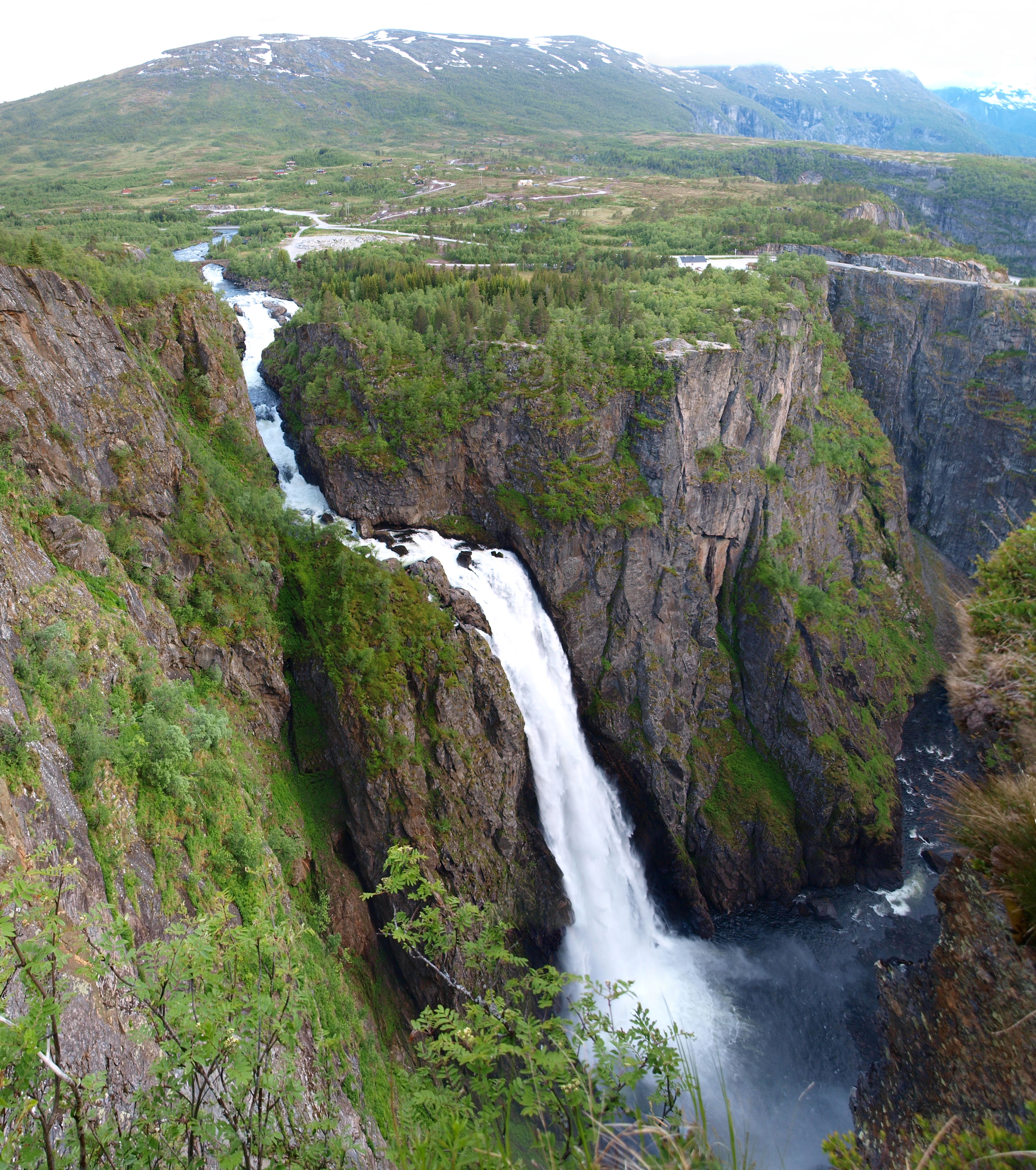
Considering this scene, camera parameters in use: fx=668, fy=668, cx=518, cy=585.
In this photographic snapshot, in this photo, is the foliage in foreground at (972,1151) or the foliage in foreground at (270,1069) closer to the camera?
the foliage in foreground at (270,1069)

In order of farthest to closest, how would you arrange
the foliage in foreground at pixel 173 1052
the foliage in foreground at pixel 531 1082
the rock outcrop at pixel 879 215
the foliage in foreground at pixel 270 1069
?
the rock outcrop at pixel 879 215 < the foliage in foreground at pixel 531 1082 < the foliage in foreground at pixel 270 1069 < the foliage in foreground at pixel 173 1052

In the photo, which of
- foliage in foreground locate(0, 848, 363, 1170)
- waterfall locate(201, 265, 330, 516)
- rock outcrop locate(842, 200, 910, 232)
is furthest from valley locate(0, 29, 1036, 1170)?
rock outcrop locate(842, 200, 910, 232)

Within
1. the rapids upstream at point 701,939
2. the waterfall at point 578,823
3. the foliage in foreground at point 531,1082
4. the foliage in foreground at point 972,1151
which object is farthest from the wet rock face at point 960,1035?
the waterfall at point 578,823

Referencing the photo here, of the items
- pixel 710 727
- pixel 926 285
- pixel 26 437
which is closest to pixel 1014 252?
pixel 926 285

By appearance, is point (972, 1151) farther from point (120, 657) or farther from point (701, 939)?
point (701, 939)

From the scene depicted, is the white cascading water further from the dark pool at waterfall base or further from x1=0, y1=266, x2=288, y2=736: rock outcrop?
x1=0, y1=266, x2=288, y2=736: rock outcrop

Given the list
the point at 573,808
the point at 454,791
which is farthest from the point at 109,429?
the point at 573,808

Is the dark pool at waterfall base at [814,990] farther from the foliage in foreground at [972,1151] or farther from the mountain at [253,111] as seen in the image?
the mountain at [253,111]
